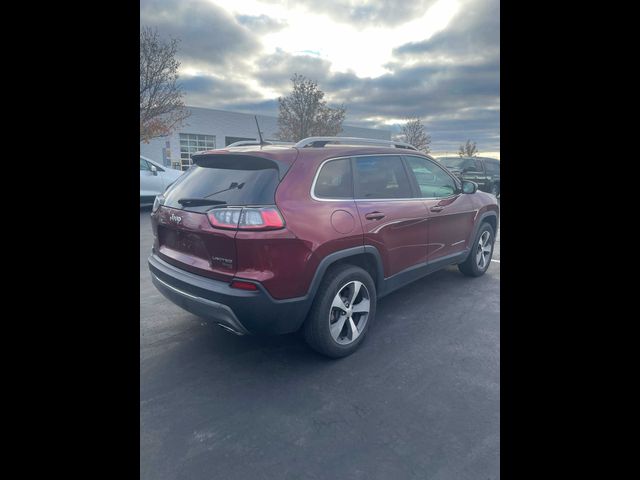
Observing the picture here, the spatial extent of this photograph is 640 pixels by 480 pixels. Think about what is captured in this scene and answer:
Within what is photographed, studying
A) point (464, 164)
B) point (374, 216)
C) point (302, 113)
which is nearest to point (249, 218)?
point (374, 216)

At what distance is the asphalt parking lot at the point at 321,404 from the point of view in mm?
2006

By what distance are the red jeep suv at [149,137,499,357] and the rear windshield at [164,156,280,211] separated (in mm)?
10

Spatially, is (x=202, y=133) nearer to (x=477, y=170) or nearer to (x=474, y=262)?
(x=477, y=170)

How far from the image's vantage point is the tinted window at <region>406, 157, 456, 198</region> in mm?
3980

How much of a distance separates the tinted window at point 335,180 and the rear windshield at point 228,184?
1.28ft

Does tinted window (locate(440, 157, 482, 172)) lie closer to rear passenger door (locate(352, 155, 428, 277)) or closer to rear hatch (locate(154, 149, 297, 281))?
rear passenger door (locate(352, 155, 428, 277))

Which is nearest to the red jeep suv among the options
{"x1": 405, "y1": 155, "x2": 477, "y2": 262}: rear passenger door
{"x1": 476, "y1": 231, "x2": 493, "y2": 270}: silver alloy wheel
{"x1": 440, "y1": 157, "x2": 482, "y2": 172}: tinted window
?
{"x1": 405, "y1": 155, "x2": 477, "y2": 262}: rear passenger door

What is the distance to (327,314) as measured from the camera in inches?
114

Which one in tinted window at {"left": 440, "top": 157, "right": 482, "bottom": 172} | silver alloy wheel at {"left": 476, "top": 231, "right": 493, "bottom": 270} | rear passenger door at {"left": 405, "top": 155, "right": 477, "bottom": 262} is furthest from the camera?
tinted window at {"left": 440, "top": 157, "right": 482, "bottom": 172}
